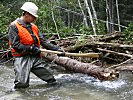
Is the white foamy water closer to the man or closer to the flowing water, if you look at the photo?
the flowing water

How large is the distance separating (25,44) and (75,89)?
4.57 ft

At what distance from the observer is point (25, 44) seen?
5473 millimetres

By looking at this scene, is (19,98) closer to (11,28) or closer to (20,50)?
(20,50)

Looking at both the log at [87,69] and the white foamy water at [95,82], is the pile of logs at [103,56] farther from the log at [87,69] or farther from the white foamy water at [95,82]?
the white foamy water at [95,82]

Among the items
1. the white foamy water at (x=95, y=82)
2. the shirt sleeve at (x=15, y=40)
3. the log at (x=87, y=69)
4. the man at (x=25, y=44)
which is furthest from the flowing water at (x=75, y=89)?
the shirt sleeve at (x=15, y=40)

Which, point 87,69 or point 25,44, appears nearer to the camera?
point 25,44

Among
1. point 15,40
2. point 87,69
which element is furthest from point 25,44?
point 87,69

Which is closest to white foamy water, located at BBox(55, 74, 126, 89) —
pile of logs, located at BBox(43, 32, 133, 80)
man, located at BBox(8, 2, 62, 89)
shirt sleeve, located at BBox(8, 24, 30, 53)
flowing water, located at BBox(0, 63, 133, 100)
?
flowing water, located at BBox(0, 63, 133, 100)

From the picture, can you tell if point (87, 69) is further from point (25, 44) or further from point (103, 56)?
point (25, 44)

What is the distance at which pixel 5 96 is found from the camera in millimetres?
5043

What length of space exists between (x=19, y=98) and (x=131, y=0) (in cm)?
2120

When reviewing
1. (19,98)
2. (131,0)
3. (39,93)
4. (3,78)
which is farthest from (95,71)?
(131,0)

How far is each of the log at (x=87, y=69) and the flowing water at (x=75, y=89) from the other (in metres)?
0.12

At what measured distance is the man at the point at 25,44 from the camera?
17.5 feet
